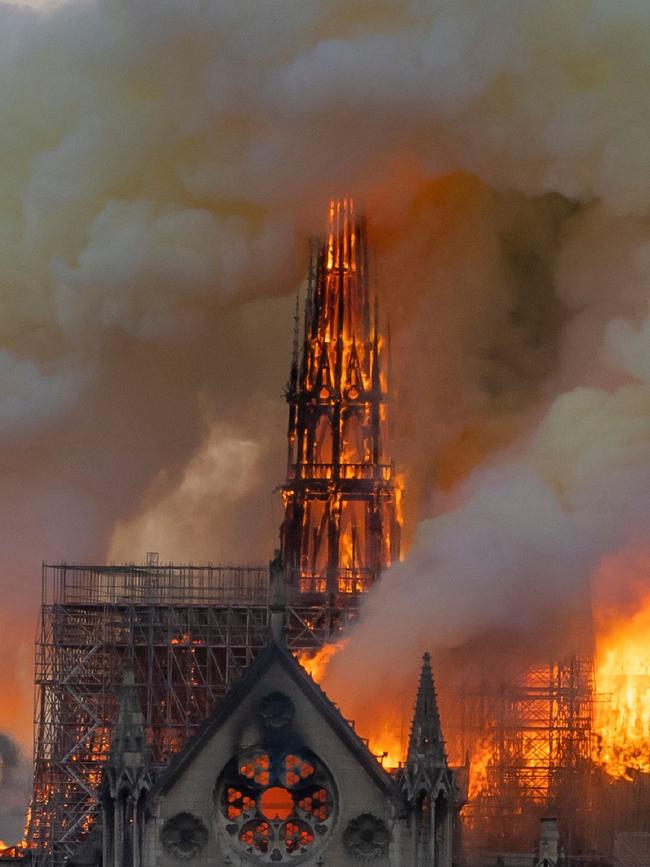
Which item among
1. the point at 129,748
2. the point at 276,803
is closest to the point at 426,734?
the point at 276,803

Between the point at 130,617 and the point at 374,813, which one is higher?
the point at 130,617

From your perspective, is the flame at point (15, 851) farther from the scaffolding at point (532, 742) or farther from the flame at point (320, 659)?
the scaffolding at point (532, 742)

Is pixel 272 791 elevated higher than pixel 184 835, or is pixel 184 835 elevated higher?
pixel 272 791

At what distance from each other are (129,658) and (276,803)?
35.4 meters

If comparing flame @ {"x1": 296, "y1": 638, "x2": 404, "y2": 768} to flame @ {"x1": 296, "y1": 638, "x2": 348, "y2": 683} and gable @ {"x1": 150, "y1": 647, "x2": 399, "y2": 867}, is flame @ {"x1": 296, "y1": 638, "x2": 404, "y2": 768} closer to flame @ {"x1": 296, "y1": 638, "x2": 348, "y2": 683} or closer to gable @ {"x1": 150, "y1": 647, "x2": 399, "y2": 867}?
flame @ {"x1": 296, "y1": 638, "x2": 348, "y2": 683}

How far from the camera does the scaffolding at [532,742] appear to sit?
4823 inches

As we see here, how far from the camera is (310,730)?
324 ft

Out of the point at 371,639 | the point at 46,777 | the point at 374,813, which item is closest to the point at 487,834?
the point at 371,639

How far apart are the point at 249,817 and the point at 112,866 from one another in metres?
4.15

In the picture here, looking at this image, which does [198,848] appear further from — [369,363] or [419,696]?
[369,363]

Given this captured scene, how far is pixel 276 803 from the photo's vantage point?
325 feet

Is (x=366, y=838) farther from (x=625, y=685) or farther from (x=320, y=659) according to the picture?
(x=625, y=685)

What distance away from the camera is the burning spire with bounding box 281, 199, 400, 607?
14550cm

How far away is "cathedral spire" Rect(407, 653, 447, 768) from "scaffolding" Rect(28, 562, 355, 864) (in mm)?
34274
